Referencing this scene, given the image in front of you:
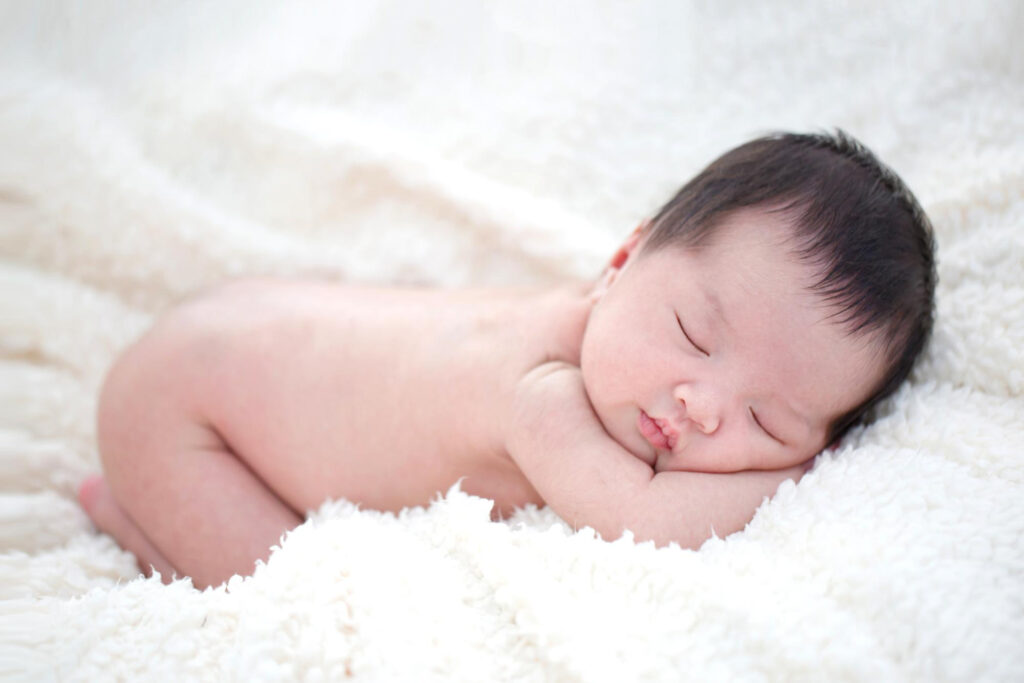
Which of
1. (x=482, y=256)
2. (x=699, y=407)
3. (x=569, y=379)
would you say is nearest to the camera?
(x=699, y=407)

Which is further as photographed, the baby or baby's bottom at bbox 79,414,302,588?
baby's bottom at bbox 79,414,302,588

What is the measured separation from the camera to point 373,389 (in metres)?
1.21

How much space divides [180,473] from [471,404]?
1.57 ft

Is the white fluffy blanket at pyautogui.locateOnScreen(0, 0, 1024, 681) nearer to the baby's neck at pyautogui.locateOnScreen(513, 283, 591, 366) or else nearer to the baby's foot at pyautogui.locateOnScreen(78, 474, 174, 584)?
the baby's foot at pyautogui.locateOnScreen(78, 474, 174, 584)

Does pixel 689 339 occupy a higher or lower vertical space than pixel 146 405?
higher

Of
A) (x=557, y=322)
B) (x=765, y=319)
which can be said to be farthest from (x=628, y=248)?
(x=765, y=319)

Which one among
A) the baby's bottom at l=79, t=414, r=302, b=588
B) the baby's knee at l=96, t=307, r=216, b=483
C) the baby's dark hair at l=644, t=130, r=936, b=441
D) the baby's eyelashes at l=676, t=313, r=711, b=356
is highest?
the baby's dark hair at l=644, t=130, r=936, b=441

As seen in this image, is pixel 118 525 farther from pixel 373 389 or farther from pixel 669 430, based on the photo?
pixel 669 430

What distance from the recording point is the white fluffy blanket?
794 millimetres

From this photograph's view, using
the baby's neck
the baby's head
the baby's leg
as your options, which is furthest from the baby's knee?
the baby's head

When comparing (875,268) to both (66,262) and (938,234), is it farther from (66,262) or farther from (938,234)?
(66,262)

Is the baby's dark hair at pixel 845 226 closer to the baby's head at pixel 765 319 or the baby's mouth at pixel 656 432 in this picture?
the baby's head at pixel 765 319

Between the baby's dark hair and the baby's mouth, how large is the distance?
0.25 meters

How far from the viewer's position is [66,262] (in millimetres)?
1537
